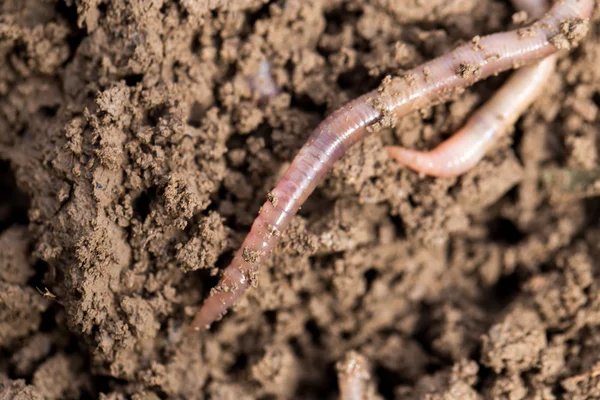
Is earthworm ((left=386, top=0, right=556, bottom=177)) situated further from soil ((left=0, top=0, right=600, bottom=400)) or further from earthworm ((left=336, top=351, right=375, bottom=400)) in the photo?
earthworm ((left=336, top=351, right=375, bottom=400))

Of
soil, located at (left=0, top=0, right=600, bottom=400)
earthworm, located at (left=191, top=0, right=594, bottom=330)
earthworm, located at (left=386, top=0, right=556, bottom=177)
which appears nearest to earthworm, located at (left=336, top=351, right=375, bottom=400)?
soil, located at (left=0, top=0, right=600, bottom=400)

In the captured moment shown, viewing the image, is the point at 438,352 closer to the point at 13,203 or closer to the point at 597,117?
the point at 597,117

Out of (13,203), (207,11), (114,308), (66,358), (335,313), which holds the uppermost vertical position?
(207,11)

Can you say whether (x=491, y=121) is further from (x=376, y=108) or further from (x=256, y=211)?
(x=256, y=211)

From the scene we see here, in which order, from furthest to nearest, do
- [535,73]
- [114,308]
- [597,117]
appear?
[597,117]
[535,73]
[114,308]

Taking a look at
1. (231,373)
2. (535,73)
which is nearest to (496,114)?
(535,73)

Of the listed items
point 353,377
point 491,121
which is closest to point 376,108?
point 491,121
